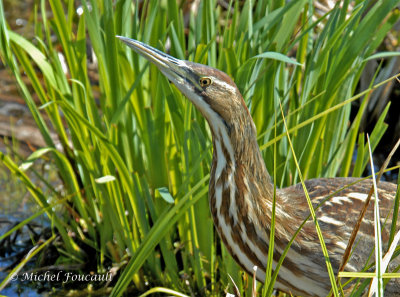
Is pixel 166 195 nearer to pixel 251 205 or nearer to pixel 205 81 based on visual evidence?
pixel 251 205

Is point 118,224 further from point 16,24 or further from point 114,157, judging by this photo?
point 16,24

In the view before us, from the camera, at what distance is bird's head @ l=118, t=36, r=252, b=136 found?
1.93 meters

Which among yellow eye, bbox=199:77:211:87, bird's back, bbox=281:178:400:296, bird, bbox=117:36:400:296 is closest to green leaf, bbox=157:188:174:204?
bird, bbox=117:36:400:296

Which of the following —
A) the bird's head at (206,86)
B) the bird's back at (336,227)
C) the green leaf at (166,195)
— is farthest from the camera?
the green leaf at (166,195)

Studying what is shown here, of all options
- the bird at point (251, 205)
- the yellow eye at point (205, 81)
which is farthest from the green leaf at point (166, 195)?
the yellow eye at point (205, 81)

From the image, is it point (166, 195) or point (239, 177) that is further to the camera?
point (166, 195)

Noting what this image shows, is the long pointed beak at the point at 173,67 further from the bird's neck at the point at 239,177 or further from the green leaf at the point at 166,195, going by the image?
the green leaf at the point at 166,195

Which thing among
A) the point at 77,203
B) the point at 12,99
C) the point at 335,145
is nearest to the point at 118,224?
the point at 77,203

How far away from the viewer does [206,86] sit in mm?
1951

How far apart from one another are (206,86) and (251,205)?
389mm

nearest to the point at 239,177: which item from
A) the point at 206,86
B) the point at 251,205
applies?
the point at 251,205

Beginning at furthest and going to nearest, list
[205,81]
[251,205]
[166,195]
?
[166,195] < [251,205] < [205,81]

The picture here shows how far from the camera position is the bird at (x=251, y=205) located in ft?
6.40

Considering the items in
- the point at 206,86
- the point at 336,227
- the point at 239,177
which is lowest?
the point at 336,227
